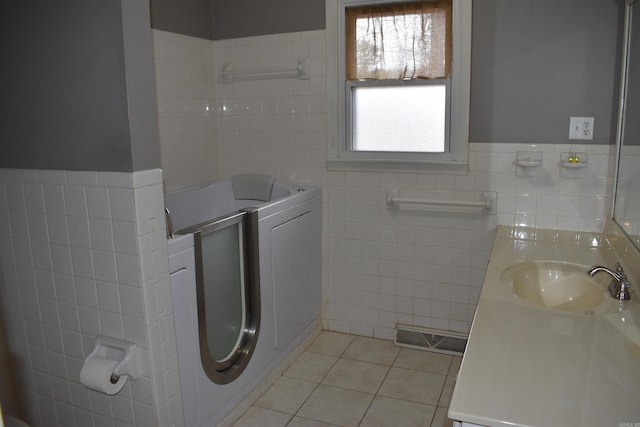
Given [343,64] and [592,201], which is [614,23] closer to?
[592,201]

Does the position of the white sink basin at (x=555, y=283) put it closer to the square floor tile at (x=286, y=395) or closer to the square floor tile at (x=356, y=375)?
the square floor tile at (x=356, y=375)

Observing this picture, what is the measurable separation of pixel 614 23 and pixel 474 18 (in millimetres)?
644

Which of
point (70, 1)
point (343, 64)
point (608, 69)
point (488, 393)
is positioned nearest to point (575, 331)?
point (488, 393)

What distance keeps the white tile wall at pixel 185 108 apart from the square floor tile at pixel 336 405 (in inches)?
56.8

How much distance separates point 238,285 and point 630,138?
5.92 ft

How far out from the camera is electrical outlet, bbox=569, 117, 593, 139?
2506 millimetres

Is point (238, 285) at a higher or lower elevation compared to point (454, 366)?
higher

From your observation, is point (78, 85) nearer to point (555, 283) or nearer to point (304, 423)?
point (304, 423)

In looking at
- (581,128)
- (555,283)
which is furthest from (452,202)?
(555,283)

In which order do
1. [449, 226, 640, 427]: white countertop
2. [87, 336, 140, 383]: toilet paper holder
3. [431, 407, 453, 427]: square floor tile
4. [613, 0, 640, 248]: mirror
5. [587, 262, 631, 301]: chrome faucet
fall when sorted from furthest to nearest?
[431, 407, 453, 427]: square floor tile, [613, 0, 640, 248]: mirror, [87, 336, 140, 383]: toilet paper holder, [587, 262, 631, 301]: chrome faucet, [449, 226, 640, 427]: white countertop

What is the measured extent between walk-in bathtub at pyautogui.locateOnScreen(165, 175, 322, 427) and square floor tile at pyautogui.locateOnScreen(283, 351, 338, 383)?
0.31 feet

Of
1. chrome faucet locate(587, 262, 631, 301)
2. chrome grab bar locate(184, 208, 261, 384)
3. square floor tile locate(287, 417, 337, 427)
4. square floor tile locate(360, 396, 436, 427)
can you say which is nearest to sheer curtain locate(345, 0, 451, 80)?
chrome grab bar locate(184, 208, 261, 384)

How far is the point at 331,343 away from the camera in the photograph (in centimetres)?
314

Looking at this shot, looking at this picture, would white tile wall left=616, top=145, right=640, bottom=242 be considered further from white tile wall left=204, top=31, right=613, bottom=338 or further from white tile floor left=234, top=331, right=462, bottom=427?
white tile floor left=234, top=331, right=462, bottom=427
